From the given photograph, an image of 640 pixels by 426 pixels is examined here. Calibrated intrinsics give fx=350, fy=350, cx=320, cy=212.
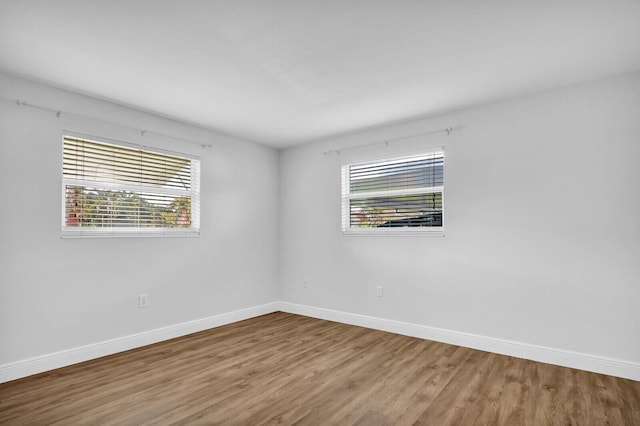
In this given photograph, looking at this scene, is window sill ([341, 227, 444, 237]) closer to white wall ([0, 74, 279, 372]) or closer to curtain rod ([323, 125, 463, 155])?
curtain rod ([323, 125, 463, 155])

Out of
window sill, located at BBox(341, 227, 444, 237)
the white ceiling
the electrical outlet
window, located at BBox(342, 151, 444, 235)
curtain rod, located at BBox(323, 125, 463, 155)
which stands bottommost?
the electrical outlet

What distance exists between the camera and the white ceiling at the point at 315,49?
2.06m

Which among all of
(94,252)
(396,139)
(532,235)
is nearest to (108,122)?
(94,252)

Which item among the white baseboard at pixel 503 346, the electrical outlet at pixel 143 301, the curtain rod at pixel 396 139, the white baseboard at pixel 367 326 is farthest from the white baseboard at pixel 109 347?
the curtain rod at pixel 396 139

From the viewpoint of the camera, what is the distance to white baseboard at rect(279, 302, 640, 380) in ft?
9.40

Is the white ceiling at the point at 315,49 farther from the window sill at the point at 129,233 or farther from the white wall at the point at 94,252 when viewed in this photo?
the window sill at the point at 129,233

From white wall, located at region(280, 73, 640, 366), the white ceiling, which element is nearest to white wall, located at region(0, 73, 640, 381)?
white wall, located at region(280, 73, 640, 366)

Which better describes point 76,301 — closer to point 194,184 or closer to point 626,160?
point 194,184

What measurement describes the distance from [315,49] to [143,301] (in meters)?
3.01

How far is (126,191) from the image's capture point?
11.9 ft

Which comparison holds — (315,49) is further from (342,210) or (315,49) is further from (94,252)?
(94,252)

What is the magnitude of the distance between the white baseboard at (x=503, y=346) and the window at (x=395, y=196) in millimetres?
1075

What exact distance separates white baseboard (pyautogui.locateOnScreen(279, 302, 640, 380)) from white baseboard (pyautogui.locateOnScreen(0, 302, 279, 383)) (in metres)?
1.38

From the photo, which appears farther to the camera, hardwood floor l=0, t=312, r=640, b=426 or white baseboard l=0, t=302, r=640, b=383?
white baseboard l=0, t=302, r=640, b=383
